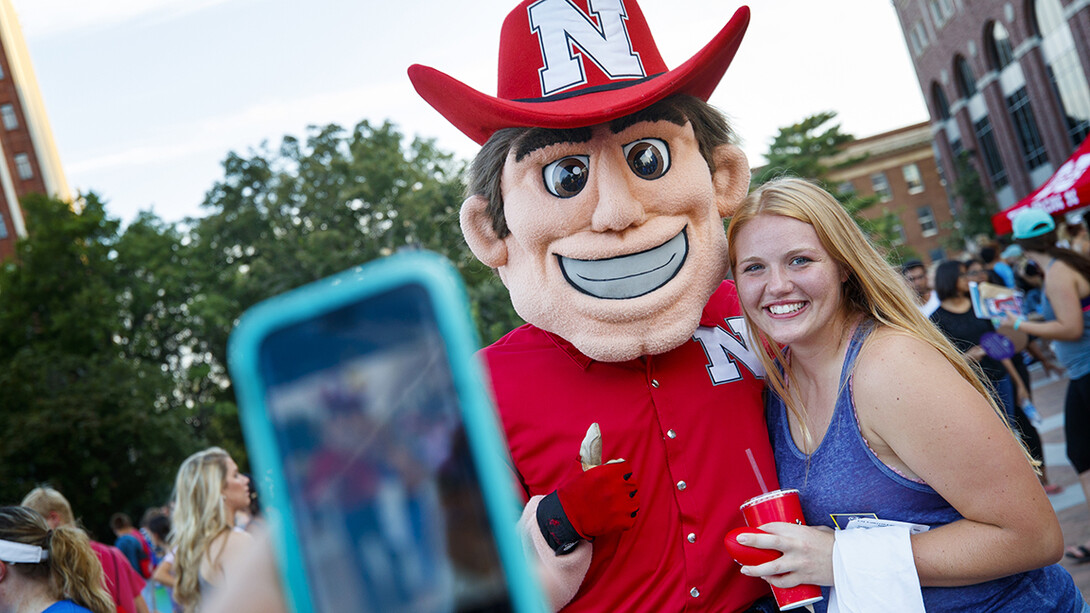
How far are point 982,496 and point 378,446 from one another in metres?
1.74

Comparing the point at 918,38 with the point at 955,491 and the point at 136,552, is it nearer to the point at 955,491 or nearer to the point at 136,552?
the point at 136,552

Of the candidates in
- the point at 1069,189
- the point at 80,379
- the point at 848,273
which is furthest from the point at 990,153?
the point at 848,273

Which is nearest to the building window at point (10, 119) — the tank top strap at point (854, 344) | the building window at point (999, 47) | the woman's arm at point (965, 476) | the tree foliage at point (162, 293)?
the tree foliage at point (162, 293)

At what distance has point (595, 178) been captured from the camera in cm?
236

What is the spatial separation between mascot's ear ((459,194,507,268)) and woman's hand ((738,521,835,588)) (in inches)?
42.2

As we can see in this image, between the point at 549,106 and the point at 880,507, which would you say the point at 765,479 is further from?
the point at 549,106

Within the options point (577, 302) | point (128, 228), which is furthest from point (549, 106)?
point (128, 228)

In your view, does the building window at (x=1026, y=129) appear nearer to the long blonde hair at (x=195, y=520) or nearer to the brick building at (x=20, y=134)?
the long blonde hair at (x=195, y=520)

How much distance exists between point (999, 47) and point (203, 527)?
33823 mm

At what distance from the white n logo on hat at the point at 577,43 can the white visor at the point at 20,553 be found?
299 cm

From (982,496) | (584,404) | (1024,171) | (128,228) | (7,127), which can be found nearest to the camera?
(982,496)

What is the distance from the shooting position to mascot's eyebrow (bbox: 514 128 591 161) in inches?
93.1

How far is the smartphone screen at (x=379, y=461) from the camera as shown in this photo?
77cm

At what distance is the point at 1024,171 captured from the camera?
31.3 m
